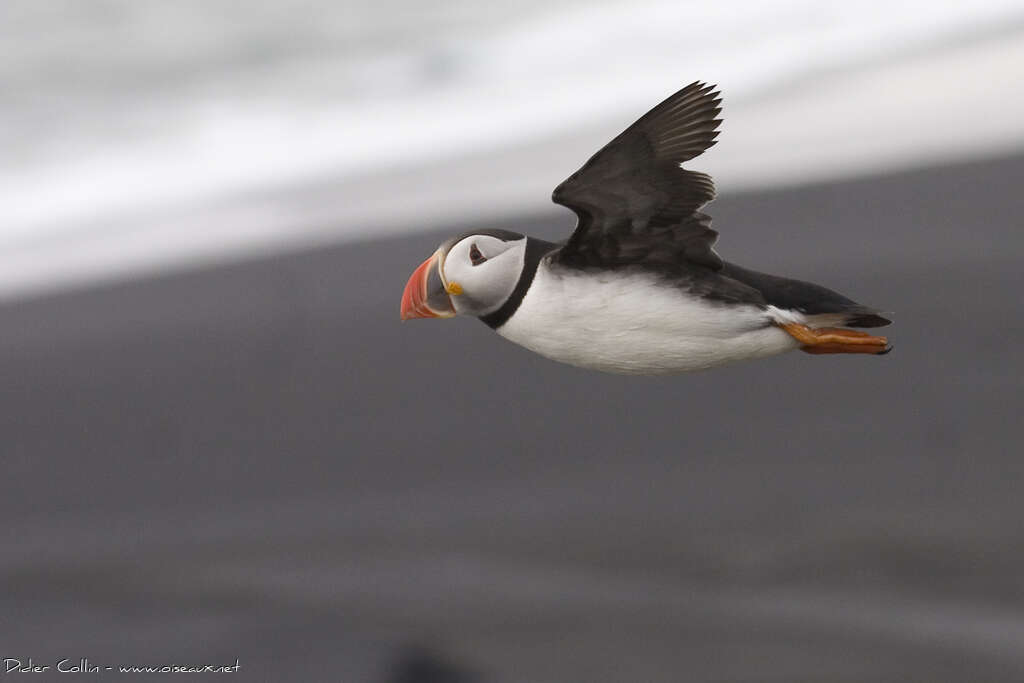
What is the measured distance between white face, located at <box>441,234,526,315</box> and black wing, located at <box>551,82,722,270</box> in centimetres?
7

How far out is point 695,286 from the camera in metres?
1.65

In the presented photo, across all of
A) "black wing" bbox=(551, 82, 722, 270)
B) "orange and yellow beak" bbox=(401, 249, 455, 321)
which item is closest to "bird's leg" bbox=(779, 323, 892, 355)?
"black wing" bbox=(551, 82, 722, 270)

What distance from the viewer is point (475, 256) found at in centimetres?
164

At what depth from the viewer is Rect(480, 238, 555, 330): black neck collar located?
1.63m

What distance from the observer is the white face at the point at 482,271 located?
1.62 m

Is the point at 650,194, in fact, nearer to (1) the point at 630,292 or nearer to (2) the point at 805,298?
(1) the point at 630,292

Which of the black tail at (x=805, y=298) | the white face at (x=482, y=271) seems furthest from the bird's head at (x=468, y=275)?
the black tail at (x=805, y=298)

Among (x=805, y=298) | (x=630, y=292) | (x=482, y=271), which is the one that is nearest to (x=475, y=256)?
(x=482, y=271)

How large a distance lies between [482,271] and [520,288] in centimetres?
5

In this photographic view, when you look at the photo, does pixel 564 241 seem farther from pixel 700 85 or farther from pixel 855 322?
pixel 855 322

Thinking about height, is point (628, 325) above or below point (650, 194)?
below

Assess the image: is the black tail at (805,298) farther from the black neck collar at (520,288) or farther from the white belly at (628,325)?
the black neck collar at (520,288)

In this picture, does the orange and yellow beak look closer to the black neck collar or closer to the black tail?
the black neck collar

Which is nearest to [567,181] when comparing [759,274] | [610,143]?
[610,143]
